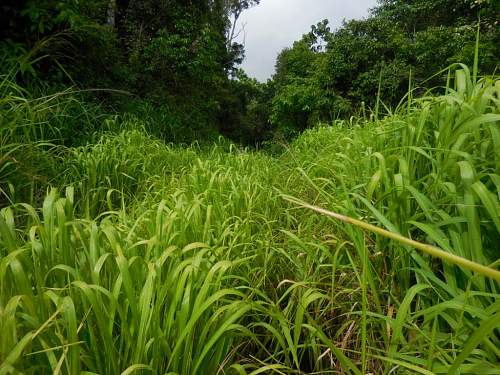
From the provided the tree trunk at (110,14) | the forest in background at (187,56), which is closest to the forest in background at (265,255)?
the forest in background at (187,56)

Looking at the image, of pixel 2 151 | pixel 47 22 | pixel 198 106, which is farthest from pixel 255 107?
pixel 2 151

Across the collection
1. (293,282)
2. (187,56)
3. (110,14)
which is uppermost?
(110,14)

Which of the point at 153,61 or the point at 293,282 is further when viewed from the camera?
the point at 153,61

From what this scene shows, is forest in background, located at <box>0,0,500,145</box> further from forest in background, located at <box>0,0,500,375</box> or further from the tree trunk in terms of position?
forest in background, located at <box>0,0,500,375</box>

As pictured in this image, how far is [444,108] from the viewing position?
4.55 ft

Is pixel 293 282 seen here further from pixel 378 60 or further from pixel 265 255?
pixel 378 60

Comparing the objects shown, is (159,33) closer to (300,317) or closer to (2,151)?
(2,151)

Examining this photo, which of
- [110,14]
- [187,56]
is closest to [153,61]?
[187,56]

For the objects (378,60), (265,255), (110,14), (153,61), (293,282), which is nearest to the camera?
(293,282)

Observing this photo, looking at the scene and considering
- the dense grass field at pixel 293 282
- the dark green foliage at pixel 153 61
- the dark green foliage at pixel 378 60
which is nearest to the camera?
the dense grass field at pixel 293 282

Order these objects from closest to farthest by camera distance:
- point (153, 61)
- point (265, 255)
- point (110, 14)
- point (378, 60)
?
point (265, 255)
point (110, 14)
point (153, 61)
point (378, 60)

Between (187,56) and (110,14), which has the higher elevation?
(110,14)

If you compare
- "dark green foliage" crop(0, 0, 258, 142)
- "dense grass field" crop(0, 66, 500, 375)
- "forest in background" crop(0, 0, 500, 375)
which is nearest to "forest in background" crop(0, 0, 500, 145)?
"dark green foliage" crop(0, 0, 258, 142)

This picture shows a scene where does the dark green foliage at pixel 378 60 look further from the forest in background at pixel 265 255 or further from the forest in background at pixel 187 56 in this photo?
the forest in background at pixel 265 255
